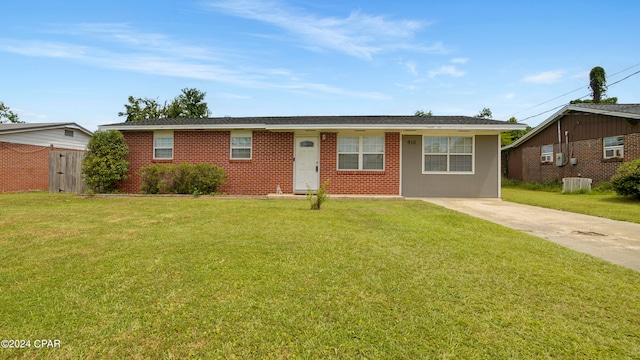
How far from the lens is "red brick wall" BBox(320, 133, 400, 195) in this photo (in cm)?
1145

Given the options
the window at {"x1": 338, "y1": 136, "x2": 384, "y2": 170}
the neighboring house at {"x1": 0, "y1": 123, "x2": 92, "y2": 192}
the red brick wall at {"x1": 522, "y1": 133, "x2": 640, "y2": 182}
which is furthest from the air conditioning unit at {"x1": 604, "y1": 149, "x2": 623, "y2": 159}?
the neighboring house at {"x1": 0, "y1": 123, "x2": 92, "y2": 192}

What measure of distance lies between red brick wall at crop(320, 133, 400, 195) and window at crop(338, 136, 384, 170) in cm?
17

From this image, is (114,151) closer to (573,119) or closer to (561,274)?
(561,274)

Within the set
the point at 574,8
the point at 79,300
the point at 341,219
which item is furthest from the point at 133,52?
the point at 574,8

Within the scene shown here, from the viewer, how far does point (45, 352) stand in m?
1.83

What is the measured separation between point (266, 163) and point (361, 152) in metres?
3.72

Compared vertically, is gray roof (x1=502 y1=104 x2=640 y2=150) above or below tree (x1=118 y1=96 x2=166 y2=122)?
below

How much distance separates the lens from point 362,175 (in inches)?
453

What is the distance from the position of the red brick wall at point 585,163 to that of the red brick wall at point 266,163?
11720 millimetres

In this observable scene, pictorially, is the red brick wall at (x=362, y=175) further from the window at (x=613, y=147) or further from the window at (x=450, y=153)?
the window at (x=613, y=147)

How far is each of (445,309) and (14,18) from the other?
1661cm

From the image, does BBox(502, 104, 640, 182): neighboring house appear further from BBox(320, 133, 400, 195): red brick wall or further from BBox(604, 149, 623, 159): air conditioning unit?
BBox(320, 133, 400, 195): red brick wall

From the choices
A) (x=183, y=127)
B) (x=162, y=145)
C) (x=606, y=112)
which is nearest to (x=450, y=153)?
(x=606, y=112)

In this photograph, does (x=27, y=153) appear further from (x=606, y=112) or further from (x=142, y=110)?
(x=606, y=112)
